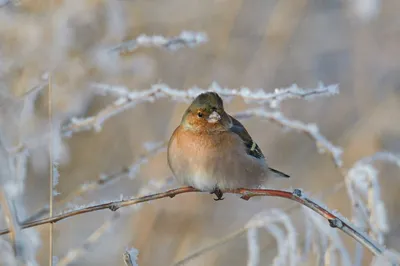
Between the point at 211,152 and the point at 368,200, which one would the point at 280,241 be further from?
the point at 211,152

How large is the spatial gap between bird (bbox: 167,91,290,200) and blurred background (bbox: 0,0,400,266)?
43 cm

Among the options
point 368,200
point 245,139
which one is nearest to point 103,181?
point 245,139

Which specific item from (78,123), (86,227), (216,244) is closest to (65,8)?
(78,123)

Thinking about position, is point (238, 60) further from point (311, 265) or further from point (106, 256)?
point (311, 265)

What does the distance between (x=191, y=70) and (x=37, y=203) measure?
1.74m

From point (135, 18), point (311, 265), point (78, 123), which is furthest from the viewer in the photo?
point (135, 18)

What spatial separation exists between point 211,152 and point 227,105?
1511 mm

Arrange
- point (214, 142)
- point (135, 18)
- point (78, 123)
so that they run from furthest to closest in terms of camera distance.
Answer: point (135, 18) < point (214, 142) < point (78, 123)

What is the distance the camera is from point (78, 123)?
237 centimetres

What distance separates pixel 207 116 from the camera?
254 cm

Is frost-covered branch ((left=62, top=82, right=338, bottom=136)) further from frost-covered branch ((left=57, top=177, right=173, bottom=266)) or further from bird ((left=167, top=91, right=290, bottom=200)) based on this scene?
frost-covered branch ((left=57, top=177, right=173, bottom=266))

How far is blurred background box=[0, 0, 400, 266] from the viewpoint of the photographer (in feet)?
10.3

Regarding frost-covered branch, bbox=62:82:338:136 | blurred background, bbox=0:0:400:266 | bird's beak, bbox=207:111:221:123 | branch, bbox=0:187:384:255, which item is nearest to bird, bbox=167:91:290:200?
bird's beak, bbox=207:111:221:123

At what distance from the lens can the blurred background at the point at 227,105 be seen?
313 cm
